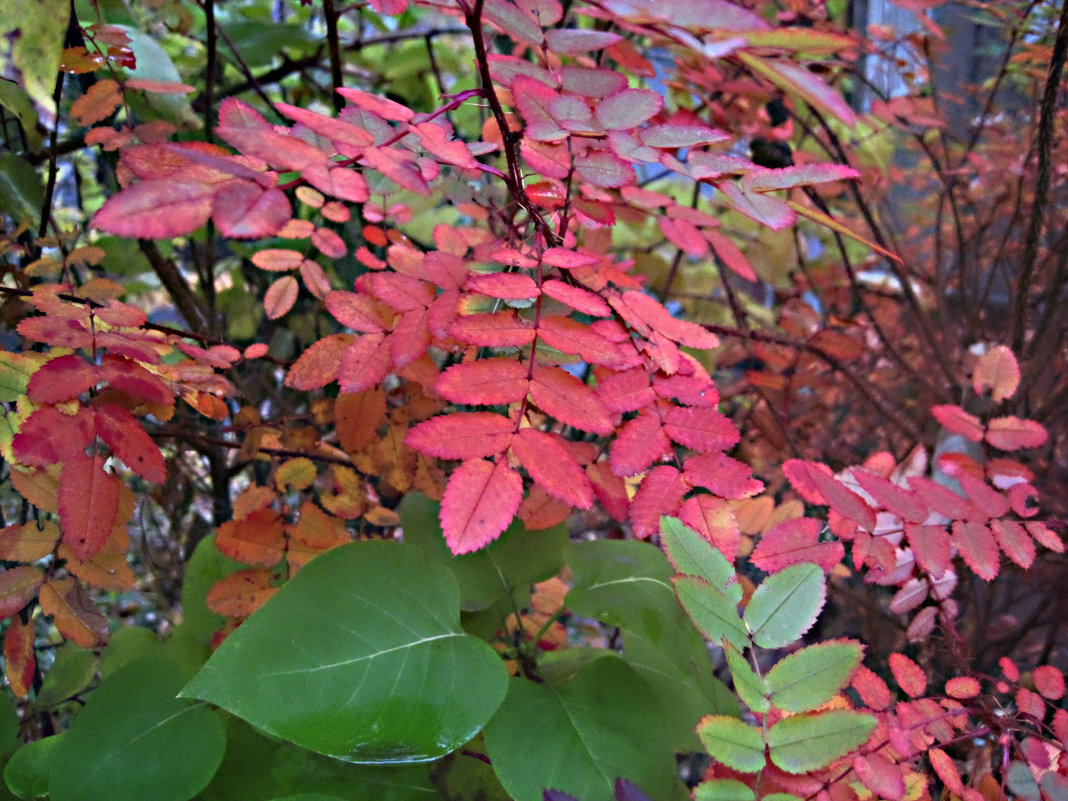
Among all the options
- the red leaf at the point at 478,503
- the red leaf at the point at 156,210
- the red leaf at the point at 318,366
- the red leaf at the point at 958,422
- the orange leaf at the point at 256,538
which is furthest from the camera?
the red leaf at the point at 958,422

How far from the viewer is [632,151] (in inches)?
22.0

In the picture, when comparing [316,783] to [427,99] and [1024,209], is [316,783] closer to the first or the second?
[427,99]

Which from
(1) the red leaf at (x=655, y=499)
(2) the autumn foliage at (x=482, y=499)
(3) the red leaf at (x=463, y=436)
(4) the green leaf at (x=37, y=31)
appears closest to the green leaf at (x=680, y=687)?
(2) the autumn foliage at (x=482, y=499)

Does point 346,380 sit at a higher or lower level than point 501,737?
higher

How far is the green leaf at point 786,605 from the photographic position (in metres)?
0.54

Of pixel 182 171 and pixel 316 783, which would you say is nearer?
pixel 182 171

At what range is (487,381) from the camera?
55 cm

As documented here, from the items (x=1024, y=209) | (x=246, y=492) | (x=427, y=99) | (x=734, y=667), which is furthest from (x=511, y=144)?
(x=1024, y=209)

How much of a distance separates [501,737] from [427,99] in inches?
53.3

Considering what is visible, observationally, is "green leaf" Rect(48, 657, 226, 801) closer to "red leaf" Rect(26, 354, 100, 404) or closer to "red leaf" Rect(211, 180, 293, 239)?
"red leaf" Rect(26, 354, 100, 404)

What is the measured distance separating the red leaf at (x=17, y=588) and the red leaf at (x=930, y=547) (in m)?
0.79

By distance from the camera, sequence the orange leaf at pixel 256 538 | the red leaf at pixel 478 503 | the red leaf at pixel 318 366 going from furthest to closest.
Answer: the orange leaf at pixel 256 538 < the red leaf at pixel 318 366 < the red leaf at pixel 478 503

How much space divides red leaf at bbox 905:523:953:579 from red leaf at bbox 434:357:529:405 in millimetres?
413

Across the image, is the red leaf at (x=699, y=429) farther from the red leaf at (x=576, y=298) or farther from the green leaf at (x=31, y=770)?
the green leaf at (x=31, y=770)
